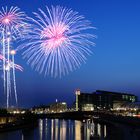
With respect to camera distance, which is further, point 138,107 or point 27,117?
point 138,107

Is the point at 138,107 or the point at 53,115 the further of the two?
the point at 53,115

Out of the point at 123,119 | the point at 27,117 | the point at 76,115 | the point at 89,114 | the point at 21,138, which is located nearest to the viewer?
the point at 21,138

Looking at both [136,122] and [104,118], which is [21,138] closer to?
[136,122]

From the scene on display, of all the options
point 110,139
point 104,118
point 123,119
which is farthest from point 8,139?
point 104,118

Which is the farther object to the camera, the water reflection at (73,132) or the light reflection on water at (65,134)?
the water reflection at (73,132)

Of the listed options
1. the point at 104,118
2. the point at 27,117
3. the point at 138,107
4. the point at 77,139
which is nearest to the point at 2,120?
the point at 27,117

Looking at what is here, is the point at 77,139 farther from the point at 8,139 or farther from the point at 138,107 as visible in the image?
the point at 138,107

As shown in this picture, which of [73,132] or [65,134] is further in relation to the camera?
[73,132]

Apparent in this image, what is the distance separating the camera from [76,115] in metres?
191

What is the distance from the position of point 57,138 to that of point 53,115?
132 metres

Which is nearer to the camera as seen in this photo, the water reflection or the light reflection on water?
the light reflection on water

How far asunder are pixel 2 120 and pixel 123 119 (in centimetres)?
3028

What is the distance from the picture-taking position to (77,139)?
204 ft

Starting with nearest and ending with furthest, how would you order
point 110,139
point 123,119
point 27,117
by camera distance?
point 110,139
point 123,119
point 27,117
